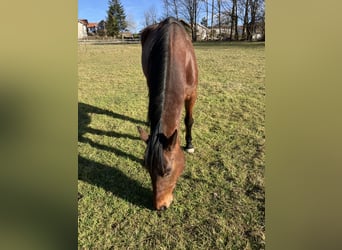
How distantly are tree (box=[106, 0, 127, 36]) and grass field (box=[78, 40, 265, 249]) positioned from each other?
150cm

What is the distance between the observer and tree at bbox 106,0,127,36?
172 inches

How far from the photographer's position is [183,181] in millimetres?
3006

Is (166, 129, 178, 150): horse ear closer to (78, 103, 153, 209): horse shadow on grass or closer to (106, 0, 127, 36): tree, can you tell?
(78, 103, 153, 209): horse shadow on grass

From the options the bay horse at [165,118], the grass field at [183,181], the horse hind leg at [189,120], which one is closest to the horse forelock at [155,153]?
the bay horse at [165,118]

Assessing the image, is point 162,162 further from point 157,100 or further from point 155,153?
point 157,100

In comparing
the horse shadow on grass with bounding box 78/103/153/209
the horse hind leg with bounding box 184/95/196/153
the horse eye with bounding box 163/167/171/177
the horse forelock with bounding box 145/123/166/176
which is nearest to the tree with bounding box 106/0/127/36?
the horse hind leg with bounding box 184/95/196/153

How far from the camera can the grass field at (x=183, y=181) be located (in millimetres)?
2344

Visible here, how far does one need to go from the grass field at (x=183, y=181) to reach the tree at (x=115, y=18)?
150 centimetres

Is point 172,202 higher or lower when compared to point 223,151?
lower

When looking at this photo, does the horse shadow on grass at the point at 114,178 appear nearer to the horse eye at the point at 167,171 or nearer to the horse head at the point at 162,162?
the horse head at the point at 162,162
